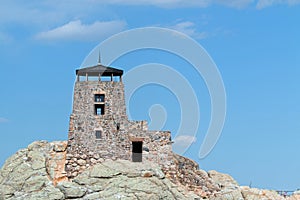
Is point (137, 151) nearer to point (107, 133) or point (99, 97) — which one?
point (107, 133)

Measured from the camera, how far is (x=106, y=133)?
245 feet

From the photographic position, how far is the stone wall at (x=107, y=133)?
73938 mm

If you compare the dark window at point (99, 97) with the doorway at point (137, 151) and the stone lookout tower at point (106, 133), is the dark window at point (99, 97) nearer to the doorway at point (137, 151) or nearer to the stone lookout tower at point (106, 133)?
the stone lookout tower at point (106, 133)

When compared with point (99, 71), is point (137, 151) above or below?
below

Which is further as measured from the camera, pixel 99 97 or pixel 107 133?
pixel 99 97

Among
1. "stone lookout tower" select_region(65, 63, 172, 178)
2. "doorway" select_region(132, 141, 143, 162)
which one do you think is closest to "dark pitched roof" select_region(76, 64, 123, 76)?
"stone lookout tower" select_region(65, 63, 172, 178)

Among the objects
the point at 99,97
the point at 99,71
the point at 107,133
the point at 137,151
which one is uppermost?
the point at 99,71

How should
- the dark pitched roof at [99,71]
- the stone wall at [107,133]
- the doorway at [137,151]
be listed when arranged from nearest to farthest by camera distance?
the stone wall at [107,133] < the doorway at [137,151] < the dark pitched roof at [99,71]

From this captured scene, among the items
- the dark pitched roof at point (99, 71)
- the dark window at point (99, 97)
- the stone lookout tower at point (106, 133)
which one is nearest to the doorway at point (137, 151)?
the stone lookout tower at point (106, 133)

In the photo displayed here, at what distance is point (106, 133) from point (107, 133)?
106mm

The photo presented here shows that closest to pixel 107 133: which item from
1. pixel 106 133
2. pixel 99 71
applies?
pixel 106 133

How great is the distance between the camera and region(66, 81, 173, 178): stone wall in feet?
243

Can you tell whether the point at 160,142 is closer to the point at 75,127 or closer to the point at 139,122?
the point at 139,122

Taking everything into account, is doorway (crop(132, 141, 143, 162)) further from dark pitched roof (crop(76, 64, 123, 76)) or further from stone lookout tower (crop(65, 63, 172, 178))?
dark pitched roof (crop(76, 64, 123, 76))
